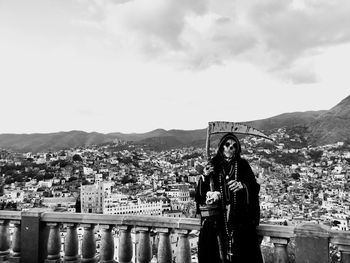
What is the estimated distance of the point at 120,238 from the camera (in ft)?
17.1

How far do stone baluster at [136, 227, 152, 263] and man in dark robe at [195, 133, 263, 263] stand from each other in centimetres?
101

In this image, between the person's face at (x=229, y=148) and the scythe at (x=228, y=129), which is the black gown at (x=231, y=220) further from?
the scythe at (x=228, y=129)

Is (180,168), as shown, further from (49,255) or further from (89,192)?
(49,255)

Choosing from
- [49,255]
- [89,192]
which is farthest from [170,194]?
[49,255]

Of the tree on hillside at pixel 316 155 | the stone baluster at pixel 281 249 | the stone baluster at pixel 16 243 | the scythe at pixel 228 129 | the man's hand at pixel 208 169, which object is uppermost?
the scythe at pixel 228 129

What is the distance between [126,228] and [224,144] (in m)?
1.94

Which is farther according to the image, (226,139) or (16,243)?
(16,243)

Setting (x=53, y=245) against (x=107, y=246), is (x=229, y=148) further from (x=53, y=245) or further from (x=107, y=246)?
(x=53, y=245)

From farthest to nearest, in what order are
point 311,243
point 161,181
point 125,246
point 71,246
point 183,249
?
point 161,181 → point 71,246 → point 125,246 → point 183,249 → point 311,243

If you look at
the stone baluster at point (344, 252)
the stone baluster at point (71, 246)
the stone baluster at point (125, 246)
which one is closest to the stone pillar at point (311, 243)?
the stone baluster at point (344, 252)

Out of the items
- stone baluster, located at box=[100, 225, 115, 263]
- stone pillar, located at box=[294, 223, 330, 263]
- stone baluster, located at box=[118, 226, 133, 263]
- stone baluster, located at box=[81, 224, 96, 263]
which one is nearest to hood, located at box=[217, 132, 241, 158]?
stone pillar, located at box=[294, 223, 330, 263]

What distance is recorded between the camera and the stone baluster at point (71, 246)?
5.50 meters

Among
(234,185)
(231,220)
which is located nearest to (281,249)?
(231,220)

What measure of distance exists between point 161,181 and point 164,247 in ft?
339
